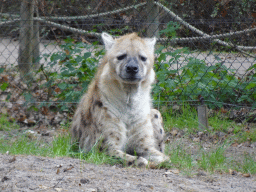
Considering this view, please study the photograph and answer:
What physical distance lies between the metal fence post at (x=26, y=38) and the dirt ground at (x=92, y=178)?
121 inches

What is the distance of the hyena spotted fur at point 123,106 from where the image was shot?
11.3ft

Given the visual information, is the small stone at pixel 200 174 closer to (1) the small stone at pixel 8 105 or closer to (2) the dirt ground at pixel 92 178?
(2) the dirt ground at pixel 92 178

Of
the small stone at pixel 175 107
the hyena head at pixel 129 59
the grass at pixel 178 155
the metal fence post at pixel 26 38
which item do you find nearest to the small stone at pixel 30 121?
the metal fence post at pixel 26 38

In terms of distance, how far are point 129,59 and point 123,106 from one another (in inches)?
19.8

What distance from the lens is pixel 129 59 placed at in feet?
11.3

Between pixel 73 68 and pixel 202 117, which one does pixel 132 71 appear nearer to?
pixel 202 117

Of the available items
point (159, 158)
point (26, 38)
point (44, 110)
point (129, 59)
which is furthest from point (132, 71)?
point (26, 38)

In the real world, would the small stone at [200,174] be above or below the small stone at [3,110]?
below

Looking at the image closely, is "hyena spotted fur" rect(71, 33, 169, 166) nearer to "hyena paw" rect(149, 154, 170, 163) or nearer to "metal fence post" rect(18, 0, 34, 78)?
"hyena paw" rect(149, 154, 170, 163)

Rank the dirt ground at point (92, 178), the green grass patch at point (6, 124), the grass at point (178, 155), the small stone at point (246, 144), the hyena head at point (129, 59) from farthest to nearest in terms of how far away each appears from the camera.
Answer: the green grass patch at point (6, 124) → the small stone at point (246, 144) → the hyena head at point (129, 59) → the grass at point (178, 155) → the dirt ground at point (92, 178)

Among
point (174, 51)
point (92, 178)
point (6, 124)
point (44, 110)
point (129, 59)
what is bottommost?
point (92, 178)

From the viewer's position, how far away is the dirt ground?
2.30m

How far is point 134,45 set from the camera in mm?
3561

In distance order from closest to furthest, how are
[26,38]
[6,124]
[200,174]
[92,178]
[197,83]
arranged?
[92,178] → [200,174] → [197,83] → [6,124] → [26,38]
